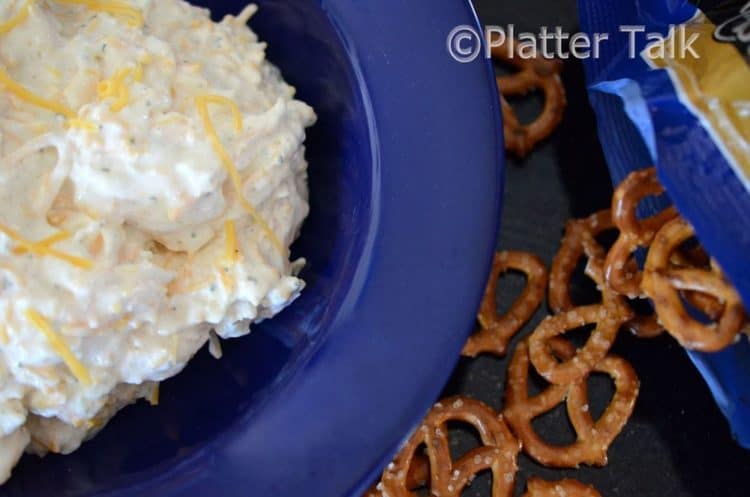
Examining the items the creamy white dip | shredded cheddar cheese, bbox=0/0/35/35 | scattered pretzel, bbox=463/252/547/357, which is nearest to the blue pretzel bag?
scattered pretzel, bbox=463/252/547/357

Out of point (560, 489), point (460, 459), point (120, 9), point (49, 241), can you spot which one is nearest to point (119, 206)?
point (49, 241)

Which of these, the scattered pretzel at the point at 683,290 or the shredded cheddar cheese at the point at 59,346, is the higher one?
the scattered pretzel at the point at 683,290

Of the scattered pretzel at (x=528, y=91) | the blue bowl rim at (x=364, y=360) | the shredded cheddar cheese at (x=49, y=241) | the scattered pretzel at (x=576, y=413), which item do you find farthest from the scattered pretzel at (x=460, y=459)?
the shredded cheddar cheese at (x=49, y=241)

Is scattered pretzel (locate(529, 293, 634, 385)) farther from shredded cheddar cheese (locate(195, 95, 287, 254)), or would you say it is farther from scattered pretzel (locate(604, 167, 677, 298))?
shredded cheddar cheese (locate(195, 95, 287, 254))

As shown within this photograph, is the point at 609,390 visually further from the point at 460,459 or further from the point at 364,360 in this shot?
the point at 364,360

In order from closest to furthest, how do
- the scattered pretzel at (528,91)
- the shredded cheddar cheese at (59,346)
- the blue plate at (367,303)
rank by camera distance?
the shredded cheddar cheese at (59,346)
the blue plate at (367,303)
the scattered pretzel at (528,91)

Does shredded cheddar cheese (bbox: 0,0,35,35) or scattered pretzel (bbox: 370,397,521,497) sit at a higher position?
shredded cheddar cheese (bbox: 0,0,35,35)

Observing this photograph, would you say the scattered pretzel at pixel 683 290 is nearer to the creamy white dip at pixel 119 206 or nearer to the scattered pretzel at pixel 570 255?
the scattered pretzel at pixel 570 255

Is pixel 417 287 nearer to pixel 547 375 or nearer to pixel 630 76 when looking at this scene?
pixel 547 375
